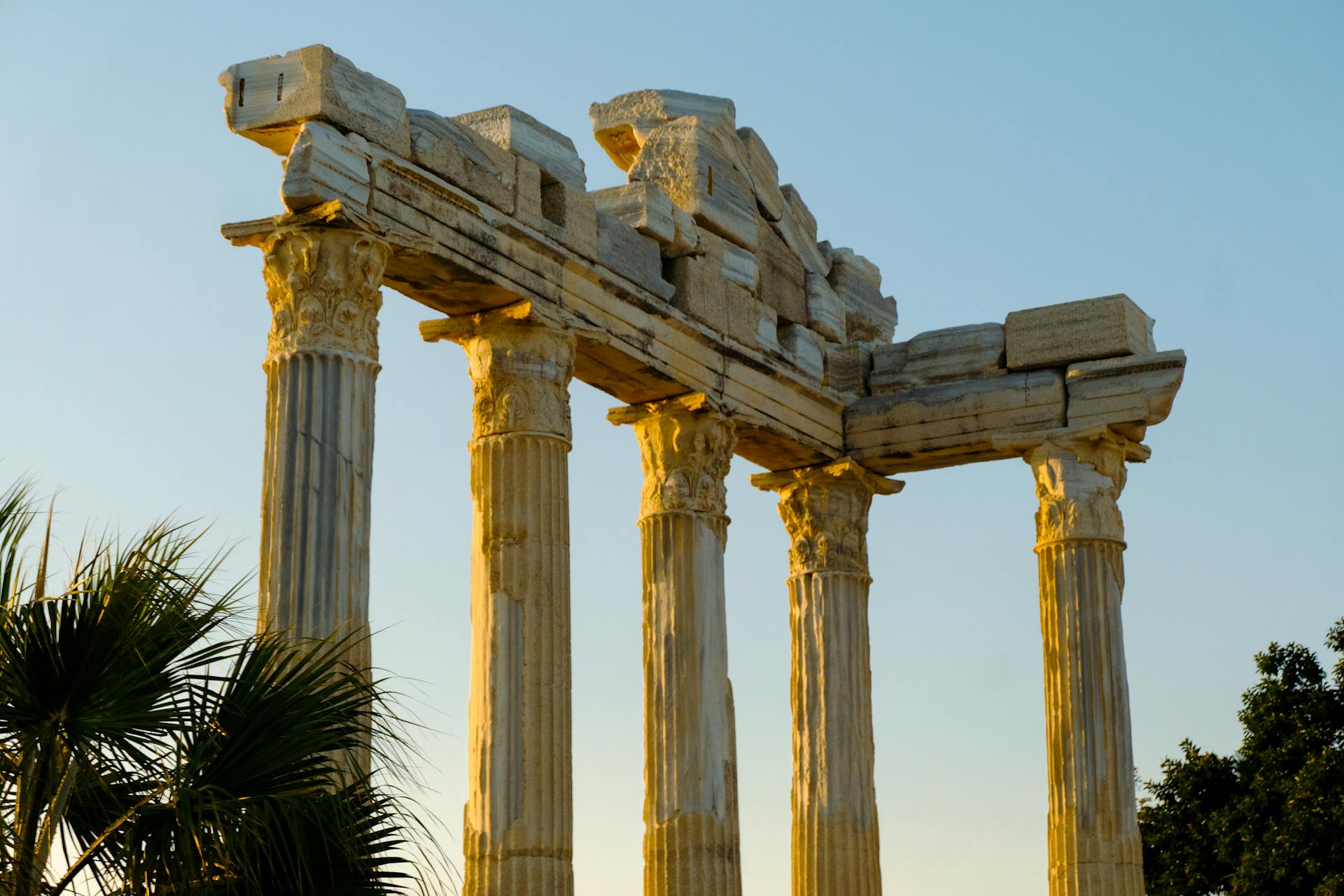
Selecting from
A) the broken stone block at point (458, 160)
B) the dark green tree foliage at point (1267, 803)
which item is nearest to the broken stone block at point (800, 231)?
the broken stone block at point (458, 160)

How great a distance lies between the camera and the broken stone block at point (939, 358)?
94.9 feet

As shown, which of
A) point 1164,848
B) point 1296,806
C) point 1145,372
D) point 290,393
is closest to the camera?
point 290,393

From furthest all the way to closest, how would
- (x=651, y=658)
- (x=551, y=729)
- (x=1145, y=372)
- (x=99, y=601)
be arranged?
(x=1145, y=372) < (x=651, y=658) < (x=551, y=729) < (x=99, y=601)

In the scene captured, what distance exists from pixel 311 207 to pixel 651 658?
303 inches

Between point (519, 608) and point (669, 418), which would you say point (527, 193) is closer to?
point (669, 418)

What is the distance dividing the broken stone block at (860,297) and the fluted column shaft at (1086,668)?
11.2 feet

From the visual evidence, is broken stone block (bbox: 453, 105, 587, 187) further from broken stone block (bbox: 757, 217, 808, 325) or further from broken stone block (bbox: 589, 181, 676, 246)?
broken stone block (bbox: 757, 217, 808, 325)

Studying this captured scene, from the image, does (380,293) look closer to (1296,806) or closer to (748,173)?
(748,173)

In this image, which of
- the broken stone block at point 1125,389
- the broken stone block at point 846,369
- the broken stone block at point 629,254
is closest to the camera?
the broken stone block at point 629,254

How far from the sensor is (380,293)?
20.7 m

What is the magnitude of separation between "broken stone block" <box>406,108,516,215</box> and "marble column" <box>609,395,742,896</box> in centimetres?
428

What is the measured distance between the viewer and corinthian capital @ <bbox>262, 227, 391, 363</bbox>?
66.0 feet

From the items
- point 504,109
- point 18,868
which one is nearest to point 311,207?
point 504,109

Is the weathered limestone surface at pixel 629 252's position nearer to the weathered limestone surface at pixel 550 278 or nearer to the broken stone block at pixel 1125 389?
the weathered limestone surface at pixel 550 278
